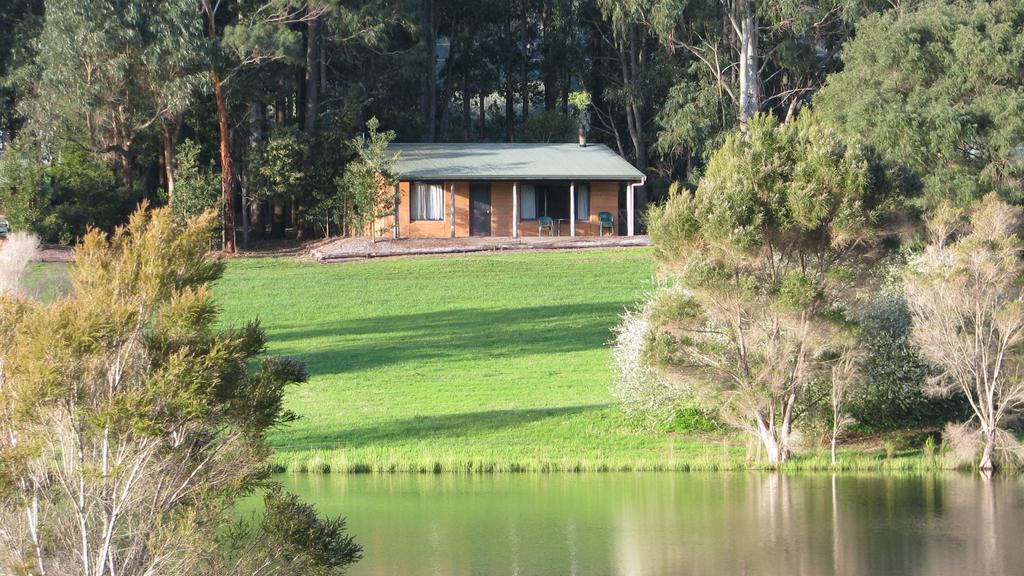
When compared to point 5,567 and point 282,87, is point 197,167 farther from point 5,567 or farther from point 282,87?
point 5,567

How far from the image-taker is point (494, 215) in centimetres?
4541

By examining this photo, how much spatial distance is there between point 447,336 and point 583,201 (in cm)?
1528

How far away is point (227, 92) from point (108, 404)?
110 feet

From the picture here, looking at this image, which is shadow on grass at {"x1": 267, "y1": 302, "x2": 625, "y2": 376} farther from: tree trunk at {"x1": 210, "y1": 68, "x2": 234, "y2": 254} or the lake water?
tree trunk at {"x1": 210, "y1": 68, "x2": 234, "y2": 254}

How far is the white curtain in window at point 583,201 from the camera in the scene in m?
45.8

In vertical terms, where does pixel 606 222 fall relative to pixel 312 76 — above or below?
below

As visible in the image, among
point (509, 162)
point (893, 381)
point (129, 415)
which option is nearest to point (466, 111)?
point (509, 162)

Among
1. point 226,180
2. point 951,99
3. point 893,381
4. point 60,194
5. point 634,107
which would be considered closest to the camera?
point 893,381

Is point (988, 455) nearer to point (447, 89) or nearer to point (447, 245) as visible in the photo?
point (447, 245)

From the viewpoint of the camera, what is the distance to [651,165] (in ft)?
186

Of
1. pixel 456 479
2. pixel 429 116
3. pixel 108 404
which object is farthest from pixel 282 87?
pixel 108 404

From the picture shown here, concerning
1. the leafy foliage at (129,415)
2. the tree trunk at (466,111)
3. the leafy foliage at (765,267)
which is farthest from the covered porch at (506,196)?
the leafy foliage at (129,415)

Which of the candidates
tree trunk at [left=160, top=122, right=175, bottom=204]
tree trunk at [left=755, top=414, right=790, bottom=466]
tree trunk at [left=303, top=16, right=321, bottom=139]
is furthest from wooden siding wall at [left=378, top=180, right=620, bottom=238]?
tree trunk at [left=755, top=414, right=790, bottom=466]

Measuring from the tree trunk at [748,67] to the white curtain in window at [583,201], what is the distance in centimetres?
564
